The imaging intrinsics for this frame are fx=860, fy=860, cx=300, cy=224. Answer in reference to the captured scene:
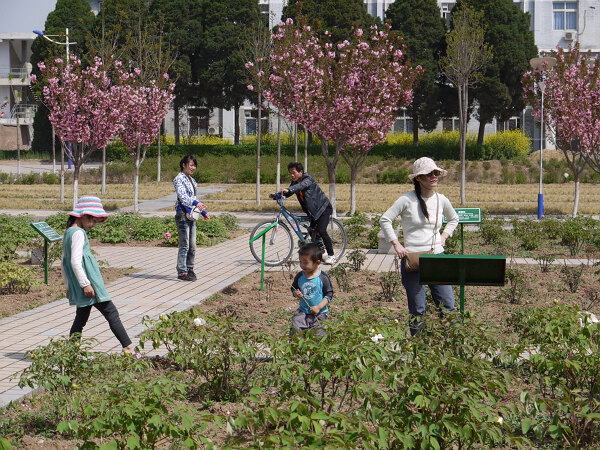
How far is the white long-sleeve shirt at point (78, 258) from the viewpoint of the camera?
6.46 metres

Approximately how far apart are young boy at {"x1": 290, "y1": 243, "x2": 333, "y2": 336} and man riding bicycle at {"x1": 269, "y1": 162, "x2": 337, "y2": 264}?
5.13 metres

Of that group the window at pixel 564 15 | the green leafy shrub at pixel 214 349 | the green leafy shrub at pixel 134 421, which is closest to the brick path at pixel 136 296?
the green leafy shrub at pixel 214 349

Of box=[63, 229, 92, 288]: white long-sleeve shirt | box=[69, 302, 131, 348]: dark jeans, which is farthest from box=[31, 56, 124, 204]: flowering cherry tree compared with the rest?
box=[63, 229, 92, 288]: white long-sleeve shirt

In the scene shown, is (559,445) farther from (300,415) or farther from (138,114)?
(138,114)

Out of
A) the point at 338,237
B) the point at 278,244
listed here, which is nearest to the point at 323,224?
the point at 278,244

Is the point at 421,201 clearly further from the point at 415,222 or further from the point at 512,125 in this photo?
the point at 512,125

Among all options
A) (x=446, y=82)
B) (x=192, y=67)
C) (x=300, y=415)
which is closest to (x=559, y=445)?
(x=300, y=415)

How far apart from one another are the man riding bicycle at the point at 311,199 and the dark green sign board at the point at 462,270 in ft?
19.4

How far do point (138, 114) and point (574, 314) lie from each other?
2315cm

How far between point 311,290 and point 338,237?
25.1 ft

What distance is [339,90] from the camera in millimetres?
21984

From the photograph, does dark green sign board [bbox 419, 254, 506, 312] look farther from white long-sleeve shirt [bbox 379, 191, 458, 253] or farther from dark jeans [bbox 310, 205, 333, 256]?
dark jeans [bbox 310, 205, 333, 256]

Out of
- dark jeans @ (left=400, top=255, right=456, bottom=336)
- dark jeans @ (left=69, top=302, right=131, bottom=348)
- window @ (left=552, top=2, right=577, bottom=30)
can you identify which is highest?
window @ (left=552, top=2, right=577, bottom=30)

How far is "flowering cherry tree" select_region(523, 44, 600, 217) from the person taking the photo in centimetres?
2258
